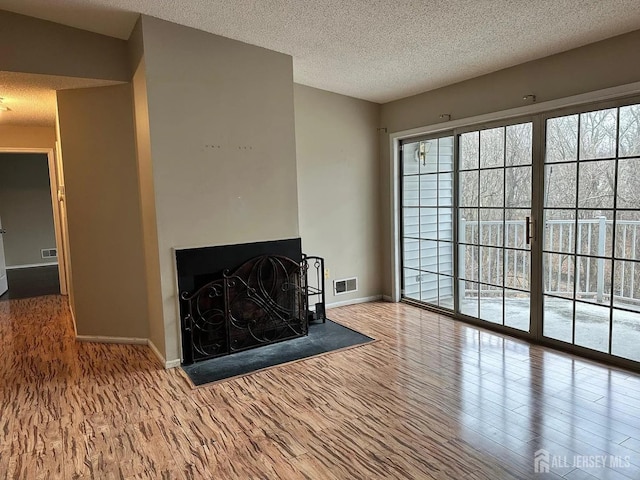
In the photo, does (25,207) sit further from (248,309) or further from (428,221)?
(428,221)

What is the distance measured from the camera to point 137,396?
301cm

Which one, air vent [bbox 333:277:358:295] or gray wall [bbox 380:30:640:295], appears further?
air vent [bbox 333:277:358:295]

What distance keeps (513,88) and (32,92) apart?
14.1ft

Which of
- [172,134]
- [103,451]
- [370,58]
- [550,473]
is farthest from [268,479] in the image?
[370,58]

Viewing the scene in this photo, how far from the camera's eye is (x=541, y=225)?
146 inches

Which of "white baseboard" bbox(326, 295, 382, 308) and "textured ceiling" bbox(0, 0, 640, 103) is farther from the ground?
"textured ceiling" bbox(0, 0, 640, 103)

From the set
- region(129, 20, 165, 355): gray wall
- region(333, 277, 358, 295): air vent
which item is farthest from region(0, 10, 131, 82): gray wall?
region(333, 277, 358, 295): air vent

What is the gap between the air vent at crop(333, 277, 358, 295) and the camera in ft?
16.8

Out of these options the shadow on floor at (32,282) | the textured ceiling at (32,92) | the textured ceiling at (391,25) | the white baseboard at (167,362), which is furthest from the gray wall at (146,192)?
the shadow on floor at (32,282)

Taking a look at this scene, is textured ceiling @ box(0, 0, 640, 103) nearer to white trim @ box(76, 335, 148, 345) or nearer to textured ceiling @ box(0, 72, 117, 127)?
textured ceiling @ box(0, 72, 117, 127)

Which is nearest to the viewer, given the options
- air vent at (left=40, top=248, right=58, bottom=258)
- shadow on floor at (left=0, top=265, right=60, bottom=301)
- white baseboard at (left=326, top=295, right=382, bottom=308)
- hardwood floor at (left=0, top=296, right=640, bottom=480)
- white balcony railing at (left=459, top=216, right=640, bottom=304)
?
hardwood floor at (left=0, top=296, right=640, bottom=480)

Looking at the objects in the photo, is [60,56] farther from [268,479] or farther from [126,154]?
[268,479]

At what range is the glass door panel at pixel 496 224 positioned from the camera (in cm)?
388

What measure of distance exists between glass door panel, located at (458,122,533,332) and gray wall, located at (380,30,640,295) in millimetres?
285
